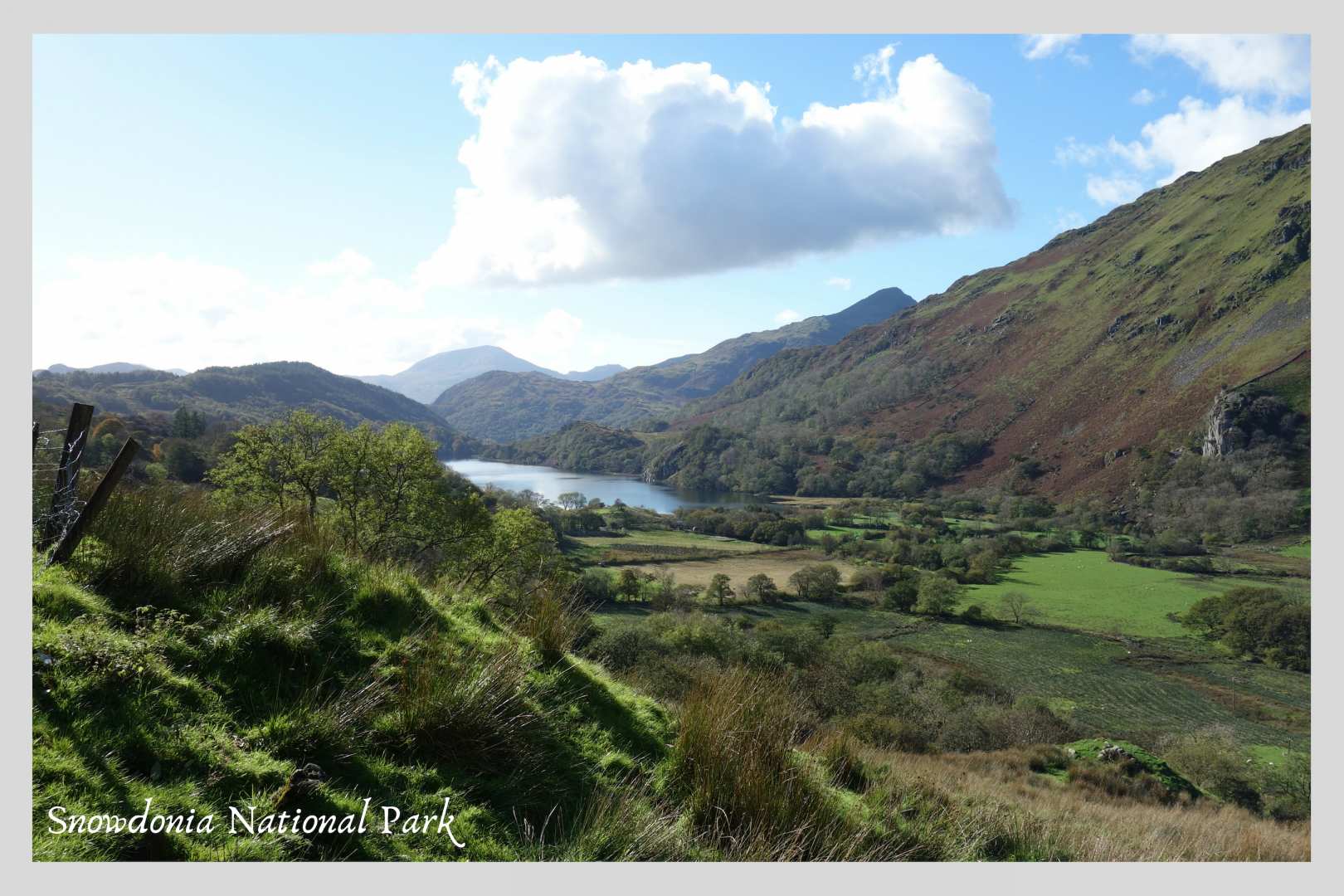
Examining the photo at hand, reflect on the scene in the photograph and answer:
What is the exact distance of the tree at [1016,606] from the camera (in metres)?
59.7

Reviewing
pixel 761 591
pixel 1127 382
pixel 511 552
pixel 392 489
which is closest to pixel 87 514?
pixel 392 489

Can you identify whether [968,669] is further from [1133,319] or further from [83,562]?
[1133,319]

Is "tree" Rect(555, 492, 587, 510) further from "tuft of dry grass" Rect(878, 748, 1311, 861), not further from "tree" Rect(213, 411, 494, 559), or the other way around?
"tuft of dry grass" Rect(878, 748, 1311, 861)

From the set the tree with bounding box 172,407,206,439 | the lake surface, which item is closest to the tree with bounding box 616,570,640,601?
the tree with bounding box 172,407,206,439

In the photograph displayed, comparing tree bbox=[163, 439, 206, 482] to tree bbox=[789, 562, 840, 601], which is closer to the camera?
tree bbox=[163, 439, 206, 482]

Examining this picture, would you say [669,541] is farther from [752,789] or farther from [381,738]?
[381,738]

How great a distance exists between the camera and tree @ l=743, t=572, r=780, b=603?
202ft

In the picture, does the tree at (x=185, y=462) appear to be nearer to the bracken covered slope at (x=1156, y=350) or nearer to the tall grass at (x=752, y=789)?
the tall grass at (x=752, y=789)

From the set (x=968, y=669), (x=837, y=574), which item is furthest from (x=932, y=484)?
(x=968, y=669)

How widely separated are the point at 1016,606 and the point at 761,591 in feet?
80.1

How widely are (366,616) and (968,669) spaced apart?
42.8 m

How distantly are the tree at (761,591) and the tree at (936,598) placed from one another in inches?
542

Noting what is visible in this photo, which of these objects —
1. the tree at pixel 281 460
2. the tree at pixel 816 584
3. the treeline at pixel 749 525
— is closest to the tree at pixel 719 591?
the tree at pixel 816 584

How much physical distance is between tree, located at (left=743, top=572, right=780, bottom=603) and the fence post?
58082mm
